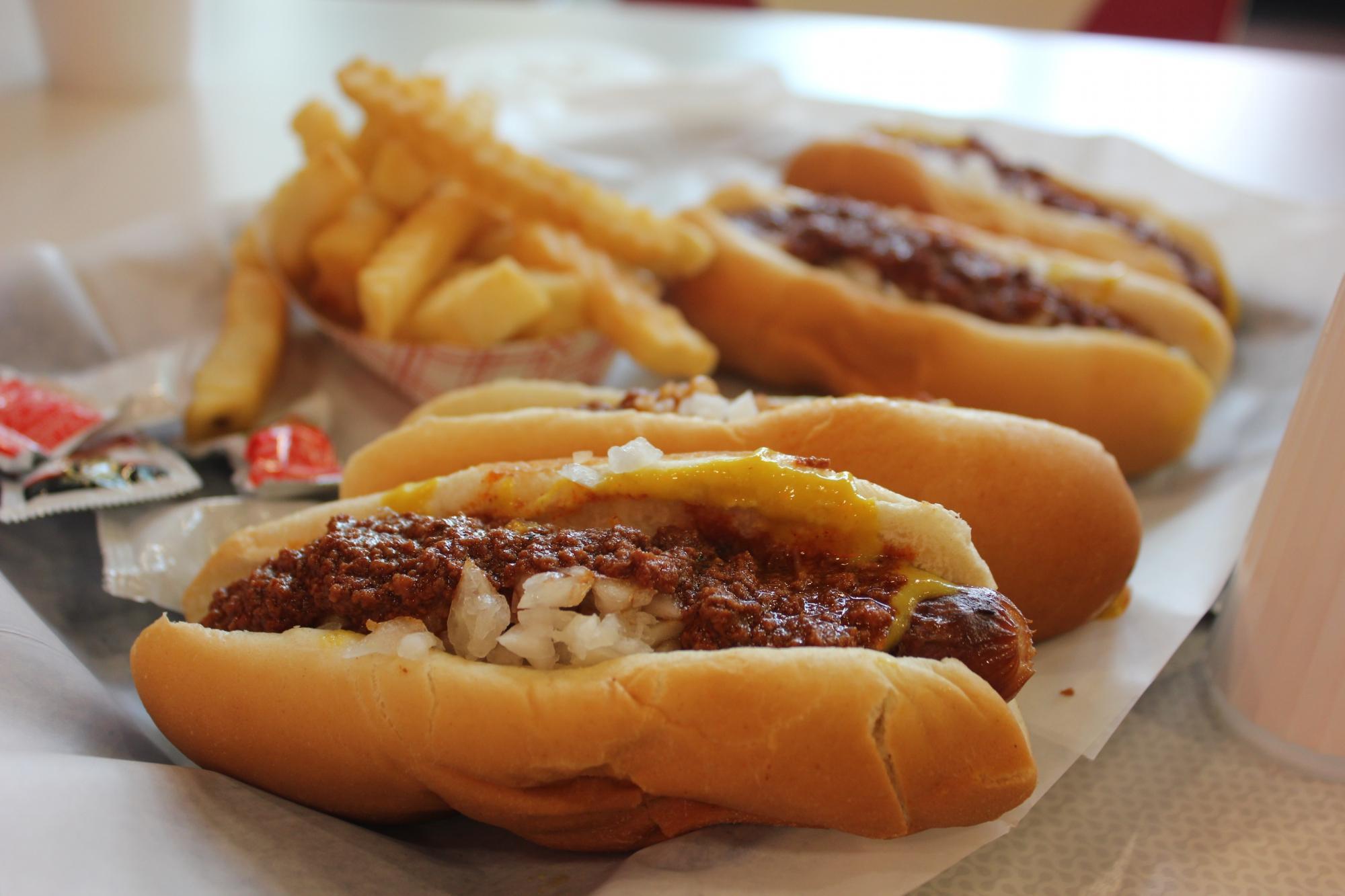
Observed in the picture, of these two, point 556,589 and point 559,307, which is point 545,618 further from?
point 559,307

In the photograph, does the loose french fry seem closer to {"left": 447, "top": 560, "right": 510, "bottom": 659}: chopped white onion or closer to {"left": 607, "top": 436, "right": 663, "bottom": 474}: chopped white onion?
{"left": 607, "top": 436, "right": 663, "bottom": 474}: chopped white onion

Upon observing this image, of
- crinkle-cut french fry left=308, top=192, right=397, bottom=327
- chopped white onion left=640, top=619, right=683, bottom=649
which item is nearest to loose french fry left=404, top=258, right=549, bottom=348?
crinkle-cut french fry left=308, top=192, right=397, bottom=327

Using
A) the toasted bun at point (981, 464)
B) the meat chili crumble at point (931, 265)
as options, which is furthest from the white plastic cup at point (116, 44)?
the toasted bun at point (981, 464)

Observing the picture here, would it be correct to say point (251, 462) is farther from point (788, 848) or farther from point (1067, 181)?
point (1067, 181)

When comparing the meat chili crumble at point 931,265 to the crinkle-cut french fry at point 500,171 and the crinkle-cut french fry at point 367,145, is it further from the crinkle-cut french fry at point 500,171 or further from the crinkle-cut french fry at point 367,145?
the crinkle-cut french fry at point 367,145

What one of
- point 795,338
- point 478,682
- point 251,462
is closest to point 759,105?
point 795,338

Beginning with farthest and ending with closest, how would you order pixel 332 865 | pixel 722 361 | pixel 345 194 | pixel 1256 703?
pixel 722 361, pixel 345 194, pixel 1256 703, pixel 332 865

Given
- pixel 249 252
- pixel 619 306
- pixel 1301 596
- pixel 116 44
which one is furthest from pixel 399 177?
pixel 116 44
